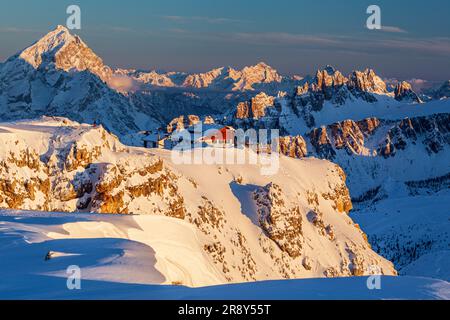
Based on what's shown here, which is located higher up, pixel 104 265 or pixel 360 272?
pixel 104 265

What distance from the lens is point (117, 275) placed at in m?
23.4

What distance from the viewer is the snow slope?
19797 mm

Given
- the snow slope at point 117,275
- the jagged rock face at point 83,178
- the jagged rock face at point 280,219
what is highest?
the snow slope at point 117,275

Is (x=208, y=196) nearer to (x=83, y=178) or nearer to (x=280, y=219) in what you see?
(x=280, y=219)

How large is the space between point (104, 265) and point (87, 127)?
59505 mm

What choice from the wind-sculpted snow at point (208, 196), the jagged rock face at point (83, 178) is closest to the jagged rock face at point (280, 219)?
the wind-sculpted snow at point (208, 196)

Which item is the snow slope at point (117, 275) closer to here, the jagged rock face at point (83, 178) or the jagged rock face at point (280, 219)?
the jagged rock face at point (83, 178)

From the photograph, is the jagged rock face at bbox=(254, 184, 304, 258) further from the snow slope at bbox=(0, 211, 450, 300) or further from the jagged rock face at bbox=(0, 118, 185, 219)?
the snow slope at bbox=(0, 211, 450, 300)

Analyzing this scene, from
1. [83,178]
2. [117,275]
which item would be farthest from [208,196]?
[117,275]

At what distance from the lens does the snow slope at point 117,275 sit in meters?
19.8

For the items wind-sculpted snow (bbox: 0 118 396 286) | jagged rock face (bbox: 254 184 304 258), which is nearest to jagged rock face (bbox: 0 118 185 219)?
wind-sculpted snow (bbox: 0 118 396 286)

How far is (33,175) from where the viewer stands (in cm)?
7169
